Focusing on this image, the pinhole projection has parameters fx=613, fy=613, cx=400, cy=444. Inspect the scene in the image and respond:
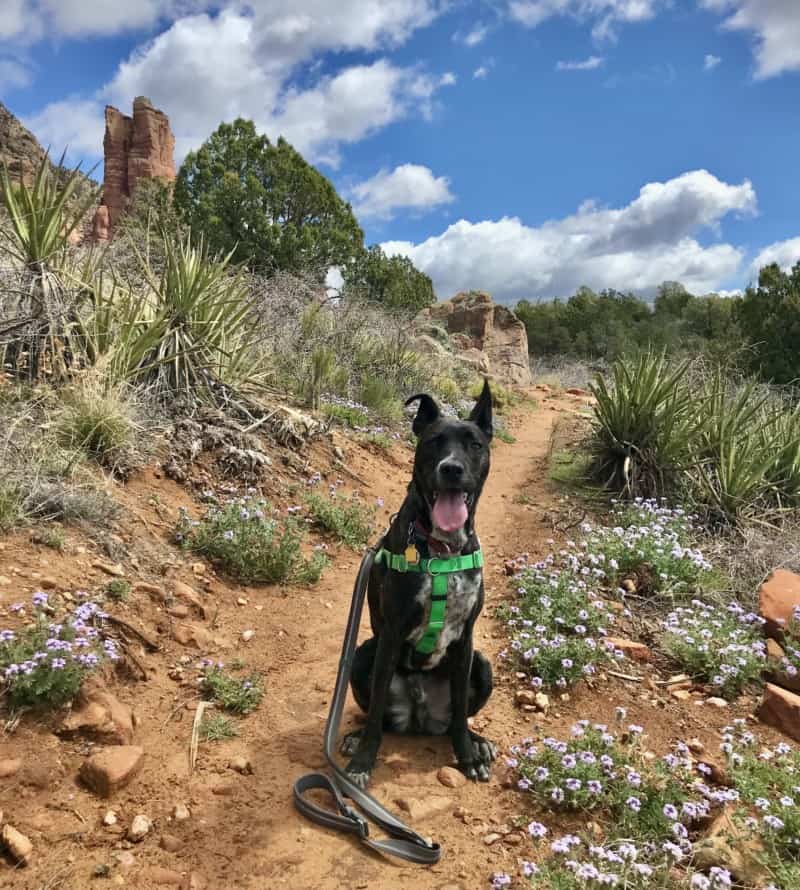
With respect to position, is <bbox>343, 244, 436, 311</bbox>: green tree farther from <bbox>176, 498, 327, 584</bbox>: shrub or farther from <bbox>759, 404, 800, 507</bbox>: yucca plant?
<bbox>176, 498, 327, 584</bbox>: shrub

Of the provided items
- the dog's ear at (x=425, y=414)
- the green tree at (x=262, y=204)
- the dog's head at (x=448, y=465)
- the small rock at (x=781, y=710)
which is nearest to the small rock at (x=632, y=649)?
the small rock at (x=781, y=710)

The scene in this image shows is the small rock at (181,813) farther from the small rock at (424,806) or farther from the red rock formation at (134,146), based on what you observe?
the red rock formation at (134,146)

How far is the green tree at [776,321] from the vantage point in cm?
2030

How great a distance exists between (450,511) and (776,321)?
2330cm

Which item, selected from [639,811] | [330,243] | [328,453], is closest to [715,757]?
[639,811]

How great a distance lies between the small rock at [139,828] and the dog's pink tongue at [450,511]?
155 cm

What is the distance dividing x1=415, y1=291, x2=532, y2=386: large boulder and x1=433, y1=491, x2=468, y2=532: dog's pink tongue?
17102 mm

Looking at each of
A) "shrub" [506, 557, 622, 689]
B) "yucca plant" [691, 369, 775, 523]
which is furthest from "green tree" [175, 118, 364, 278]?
"shrub" [506, 557, 622, 689]

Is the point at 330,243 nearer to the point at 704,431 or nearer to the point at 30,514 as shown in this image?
the point at 704,431

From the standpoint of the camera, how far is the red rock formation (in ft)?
189

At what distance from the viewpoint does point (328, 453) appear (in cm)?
701

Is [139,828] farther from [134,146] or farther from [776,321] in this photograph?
[134,146]

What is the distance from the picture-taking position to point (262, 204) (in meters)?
19.6

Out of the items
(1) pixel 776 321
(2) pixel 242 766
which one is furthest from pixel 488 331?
(2) pixel 242 766
